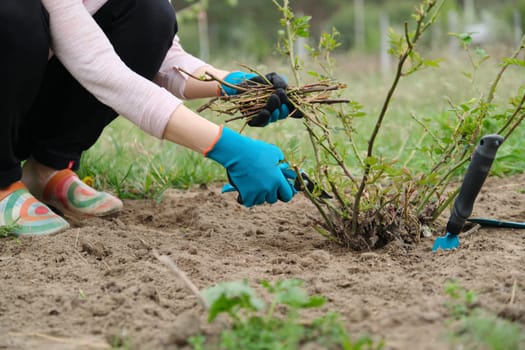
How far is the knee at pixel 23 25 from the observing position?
1976 mm

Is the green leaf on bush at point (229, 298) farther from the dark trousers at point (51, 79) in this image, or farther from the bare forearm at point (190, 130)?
the dark trousers at point (51, 79)

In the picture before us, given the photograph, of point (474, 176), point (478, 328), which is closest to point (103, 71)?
point (474, 176)

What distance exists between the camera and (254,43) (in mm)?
18984

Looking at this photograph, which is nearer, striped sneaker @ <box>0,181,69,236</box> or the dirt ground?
the dirt ground

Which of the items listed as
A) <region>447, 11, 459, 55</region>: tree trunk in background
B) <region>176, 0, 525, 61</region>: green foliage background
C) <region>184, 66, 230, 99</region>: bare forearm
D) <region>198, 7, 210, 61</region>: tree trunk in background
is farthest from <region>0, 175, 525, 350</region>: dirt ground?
<region>176, 0, 525, 61</region>: green foliage background

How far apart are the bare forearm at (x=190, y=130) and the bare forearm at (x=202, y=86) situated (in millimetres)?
522

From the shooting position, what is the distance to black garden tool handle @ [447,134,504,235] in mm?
1658

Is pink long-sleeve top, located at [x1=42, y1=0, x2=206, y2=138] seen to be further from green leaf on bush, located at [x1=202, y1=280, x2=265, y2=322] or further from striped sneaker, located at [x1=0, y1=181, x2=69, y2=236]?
green leaf on bush, located at [x1=202, y1=280, x2=265, y2=322]

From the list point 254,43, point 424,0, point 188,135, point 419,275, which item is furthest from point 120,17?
point 254,43

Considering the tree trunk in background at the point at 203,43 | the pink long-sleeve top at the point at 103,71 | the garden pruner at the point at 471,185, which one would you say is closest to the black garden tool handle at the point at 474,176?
the garden pruner at the point at 471,185

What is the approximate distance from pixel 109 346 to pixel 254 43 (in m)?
18.2

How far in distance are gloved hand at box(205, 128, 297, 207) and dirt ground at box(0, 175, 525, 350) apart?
0.19 m

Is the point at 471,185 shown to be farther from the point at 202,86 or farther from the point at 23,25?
the point at 23,25

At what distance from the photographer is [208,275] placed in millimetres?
1745
